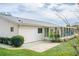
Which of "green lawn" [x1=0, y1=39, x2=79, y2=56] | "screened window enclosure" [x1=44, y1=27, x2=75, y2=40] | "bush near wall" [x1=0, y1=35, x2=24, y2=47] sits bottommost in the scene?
"green lawn" [x1=0, y1=39, x2=79, y2=56]

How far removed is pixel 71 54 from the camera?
12.1 feet

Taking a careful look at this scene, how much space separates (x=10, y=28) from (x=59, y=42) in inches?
30.3

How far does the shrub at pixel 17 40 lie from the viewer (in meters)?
3.65

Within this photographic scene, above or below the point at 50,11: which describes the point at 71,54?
below

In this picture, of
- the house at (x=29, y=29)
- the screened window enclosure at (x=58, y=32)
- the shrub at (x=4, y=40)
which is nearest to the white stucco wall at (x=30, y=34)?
the house at (x=29, y=29)

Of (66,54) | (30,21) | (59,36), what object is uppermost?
(30,21)

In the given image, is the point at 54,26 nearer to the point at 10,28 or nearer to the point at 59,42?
the point at 59,42

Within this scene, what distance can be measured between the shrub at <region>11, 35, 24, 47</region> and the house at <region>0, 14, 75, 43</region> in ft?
0.16

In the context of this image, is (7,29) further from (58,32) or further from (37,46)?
(58,32)

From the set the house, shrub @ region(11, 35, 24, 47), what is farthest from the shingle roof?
shrub @ region(11, 35, 24, 47)

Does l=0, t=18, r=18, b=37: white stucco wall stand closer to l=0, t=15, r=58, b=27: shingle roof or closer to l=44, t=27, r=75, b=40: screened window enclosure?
l=0, t=15, r=58, b=27: shingle roof

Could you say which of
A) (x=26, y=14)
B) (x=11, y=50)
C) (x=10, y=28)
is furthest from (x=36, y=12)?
(x=11, y=50)

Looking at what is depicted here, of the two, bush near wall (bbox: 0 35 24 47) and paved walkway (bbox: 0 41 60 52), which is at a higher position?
bush near wall (bbox: 0 35 24 47)

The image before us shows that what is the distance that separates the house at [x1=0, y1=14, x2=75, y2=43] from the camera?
3.65m
